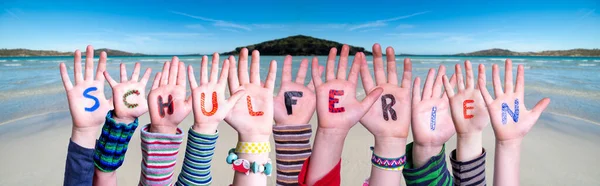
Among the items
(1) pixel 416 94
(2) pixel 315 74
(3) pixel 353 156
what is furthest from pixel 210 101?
(3) pixel 353 156

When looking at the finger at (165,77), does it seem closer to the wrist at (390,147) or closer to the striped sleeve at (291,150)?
the striped sleeve at (291,150)

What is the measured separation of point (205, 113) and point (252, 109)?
0.79 ft

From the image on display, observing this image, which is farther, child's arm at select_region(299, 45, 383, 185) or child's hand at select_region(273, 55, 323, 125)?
child's hand at select_region(273, 55, 323, 125)

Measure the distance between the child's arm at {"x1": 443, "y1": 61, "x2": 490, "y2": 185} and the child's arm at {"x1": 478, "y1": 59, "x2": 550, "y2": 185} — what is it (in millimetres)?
61

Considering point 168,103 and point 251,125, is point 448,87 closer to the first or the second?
point 251,125

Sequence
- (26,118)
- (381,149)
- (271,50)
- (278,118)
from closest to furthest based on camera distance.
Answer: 1. (381,149)
2. (278,118)
3. (26,118)
4. (271,50)

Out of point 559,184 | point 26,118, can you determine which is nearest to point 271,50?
point 26,118

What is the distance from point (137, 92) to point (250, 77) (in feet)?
2.25

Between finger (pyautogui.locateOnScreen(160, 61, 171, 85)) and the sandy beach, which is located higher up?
finger (pyautogui.locateOnScreen(160, 61, 171, 85))

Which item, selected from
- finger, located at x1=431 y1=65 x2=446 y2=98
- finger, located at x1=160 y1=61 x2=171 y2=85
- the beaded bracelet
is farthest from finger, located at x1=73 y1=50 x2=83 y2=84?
finger, located at x1=431 y1=65 x2=446 y2=98

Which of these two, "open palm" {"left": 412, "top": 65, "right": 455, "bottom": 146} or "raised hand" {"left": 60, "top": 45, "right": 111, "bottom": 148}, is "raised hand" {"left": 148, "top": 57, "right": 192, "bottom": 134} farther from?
"open palm" {"left": 412, "top": 65, "right": 455, "bottom": 146}

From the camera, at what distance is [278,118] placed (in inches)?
71.1

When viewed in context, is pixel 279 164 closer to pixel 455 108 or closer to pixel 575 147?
pixel 455 108

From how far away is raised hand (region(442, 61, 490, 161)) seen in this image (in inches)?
66.8
